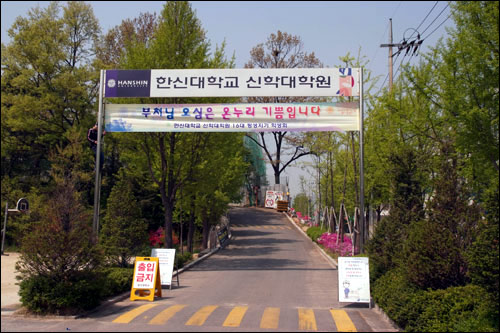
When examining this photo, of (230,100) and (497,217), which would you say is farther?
(230,100)

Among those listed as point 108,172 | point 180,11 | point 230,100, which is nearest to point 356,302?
point 230,100

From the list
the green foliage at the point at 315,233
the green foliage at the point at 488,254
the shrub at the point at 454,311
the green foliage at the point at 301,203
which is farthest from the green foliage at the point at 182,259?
the green foliage at the point at 301,203

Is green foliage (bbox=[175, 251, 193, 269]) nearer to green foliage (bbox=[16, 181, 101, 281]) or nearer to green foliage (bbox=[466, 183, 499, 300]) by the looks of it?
green foliage (bbox=[16, 181, 101, 281])

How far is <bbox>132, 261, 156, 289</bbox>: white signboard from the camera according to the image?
15836mm

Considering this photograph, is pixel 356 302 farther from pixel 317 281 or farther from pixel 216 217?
pixel 216 217

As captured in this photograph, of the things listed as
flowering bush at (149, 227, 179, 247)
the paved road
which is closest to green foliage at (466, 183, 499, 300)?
the paved road

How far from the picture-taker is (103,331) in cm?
1064

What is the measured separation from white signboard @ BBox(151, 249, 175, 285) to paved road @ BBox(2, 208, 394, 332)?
17.1 inches

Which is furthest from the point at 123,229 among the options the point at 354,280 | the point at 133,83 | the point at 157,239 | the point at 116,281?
the point at 157,239

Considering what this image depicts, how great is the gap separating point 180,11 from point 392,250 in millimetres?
18019

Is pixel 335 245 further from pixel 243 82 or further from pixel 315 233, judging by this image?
pixel 243 82

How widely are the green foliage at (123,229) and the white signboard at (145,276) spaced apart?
364cm

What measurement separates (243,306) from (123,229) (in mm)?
7545

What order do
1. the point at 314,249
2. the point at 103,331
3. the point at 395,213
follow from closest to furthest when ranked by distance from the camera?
the point at 103,331
the point at 395,213
the point at 314,249
